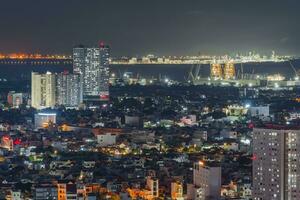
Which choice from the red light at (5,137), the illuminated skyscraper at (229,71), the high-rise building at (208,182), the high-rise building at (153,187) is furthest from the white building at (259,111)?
the illuminated skyscraper at (229,71)

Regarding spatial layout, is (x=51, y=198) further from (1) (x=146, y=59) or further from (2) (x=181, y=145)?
(1) (x=146, y=59)

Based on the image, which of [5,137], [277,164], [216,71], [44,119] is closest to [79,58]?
[216,71]

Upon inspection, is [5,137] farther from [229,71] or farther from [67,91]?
[229,71]

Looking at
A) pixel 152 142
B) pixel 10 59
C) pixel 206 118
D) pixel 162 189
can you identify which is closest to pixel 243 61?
pixel 10 59

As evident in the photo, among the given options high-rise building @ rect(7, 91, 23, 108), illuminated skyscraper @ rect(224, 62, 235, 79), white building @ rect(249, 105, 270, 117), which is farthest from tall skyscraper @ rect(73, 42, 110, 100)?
white building @ rect(249, 105, 270, 117)

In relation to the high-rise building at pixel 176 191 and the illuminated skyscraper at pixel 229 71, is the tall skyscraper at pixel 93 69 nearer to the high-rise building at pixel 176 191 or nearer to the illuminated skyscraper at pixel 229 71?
the illuminated skyscraper at pixel 229 71

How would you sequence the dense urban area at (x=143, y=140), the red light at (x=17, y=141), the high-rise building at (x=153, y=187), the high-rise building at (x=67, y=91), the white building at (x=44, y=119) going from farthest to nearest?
the high-rise building at (x=67, y=91) → the white building at (x=44, y=119) → the red light at (x=17, y=141) → the high-rise building at (x=153, y=187) → the dense urban area at (x=143, y=140)
